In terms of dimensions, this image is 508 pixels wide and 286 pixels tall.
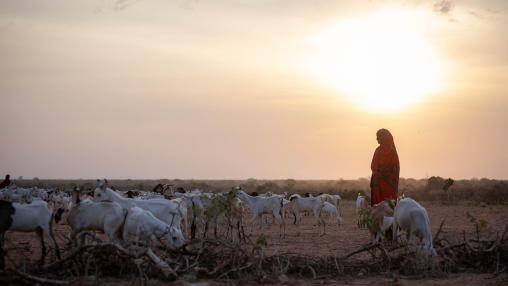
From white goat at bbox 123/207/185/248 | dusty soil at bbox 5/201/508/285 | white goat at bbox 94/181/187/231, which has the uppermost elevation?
white goat at bbox 94/181/187/231

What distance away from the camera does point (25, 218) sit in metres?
11.7

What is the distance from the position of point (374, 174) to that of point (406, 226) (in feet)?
14.9

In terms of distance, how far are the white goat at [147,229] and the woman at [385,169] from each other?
7.36 m

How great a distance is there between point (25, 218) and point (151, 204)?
11.7 ft

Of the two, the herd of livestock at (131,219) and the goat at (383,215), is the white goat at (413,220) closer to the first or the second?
the herd of livestock at (131,219)

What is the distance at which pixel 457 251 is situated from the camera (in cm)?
1210

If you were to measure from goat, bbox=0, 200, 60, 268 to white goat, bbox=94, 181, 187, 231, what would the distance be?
193 centimetres

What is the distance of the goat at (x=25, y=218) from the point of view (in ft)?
37.1

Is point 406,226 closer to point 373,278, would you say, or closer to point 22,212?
point 373,278

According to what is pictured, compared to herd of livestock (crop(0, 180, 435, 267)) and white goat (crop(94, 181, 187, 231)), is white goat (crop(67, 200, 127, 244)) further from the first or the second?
white goat (crop(94, 181, 187, 231))

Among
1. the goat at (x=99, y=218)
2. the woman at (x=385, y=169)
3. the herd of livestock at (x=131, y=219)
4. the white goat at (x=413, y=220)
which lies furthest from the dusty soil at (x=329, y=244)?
the woman at (x=385, y=169)

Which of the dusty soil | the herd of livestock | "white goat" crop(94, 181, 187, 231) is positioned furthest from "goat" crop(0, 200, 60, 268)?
"white goat" crop(94, 181, 187, 231)

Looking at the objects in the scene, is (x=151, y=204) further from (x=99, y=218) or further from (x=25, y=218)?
(x=25, y=218)

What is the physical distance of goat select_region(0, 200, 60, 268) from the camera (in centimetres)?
1132
